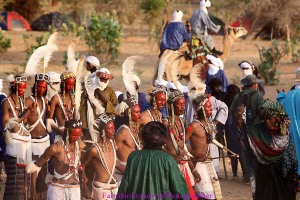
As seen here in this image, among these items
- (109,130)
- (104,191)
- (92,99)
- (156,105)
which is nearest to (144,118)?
(156,105)

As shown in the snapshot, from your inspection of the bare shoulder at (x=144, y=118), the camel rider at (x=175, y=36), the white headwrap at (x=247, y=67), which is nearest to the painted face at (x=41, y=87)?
the bare shoulder at (x=144, y=118)

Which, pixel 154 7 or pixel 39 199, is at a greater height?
pixel 154 7

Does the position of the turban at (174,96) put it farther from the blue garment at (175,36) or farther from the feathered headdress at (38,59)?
the blue garment at (175,36)

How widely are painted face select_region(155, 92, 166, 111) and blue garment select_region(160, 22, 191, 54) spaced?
268 inches

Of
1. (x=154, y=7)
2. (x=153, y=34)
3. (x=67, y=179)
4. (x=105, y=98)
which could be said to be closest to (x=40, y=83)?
(x=105, y=98)

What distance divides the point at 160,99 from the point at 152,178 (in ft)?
10.6

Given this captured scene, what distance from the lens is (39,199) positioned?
11312 mm

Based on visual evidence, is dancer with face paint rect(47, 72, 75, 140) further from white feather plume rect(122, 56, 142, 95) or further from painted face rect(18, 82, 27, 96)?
white feather plume rect(122, 56, 142, 95)

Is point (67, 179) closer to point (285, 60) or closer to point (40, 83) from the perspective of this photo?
point (40, 83)

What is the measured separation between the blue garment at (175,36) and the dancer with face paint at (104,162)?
7975 millimetres

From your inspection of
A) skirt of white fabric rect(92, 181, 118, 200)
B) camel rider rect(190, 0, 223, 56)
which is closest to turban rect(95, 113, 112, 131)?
skirt of white fabric rect(92, 181, 118, 200)

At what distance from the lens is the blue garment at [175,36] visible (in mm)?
17703

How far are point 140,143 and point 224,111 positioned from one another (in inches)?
104

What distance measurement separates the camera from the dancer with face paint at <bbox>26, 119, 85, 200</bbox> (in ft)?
31.3
